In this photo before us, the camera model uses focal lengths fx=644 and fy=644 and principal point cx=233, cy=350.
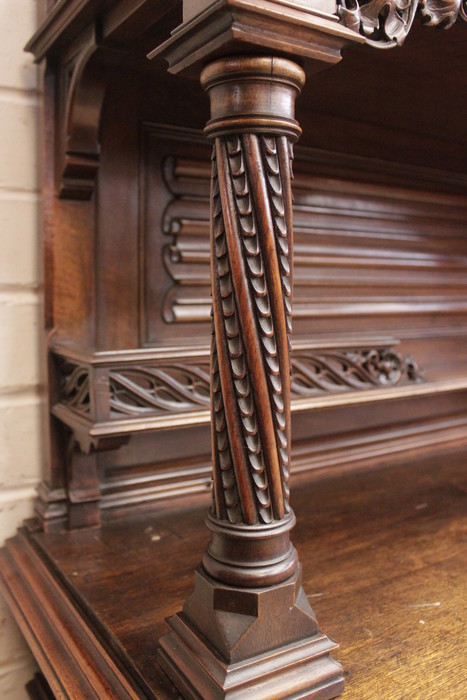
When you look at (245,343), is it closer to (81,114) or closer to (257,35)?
(257,35)

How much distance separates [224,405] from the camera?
0.74 m

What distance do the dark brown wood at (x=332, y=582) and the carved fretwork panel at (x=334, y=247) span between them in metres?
0.42

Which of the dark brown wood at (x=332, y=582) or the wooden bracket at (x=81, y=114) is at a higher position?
the wooden bracket at (x=81, y=114)

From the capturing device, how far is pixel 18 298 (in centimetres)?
125

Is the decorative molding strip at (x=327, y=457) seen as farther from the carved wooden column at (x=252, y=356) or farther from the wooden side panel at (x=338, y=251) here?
the carved wooden column at (x=252, y=356)

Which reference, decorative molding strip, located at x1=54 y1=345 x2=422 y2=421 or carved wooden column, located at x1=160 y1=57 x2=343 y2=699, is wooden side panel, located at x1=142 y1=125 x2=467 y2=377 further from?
carved wooden column, located at x1=160 y1=57 x2=343 y2=699

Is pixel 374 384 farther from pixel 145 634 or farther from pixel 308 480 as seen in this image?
pixel 145 634

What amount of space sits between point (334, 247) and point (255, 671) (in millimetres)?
Result: 1153

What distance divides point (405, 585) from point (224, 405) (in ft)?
1.81

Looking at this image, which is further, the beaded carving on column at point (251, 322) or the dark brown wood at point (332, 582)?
the dark brown wood at point (332, 582)

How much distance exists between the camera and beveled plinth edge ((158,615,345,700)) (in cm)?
71

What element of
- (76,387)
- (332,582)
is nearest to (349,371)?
(332,582)

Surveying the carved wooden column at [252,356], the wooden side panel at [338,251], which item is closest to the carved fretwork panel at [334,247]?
the wooden side panel at [338,251]

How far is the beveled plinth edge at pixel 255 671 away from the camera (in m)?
0.71
